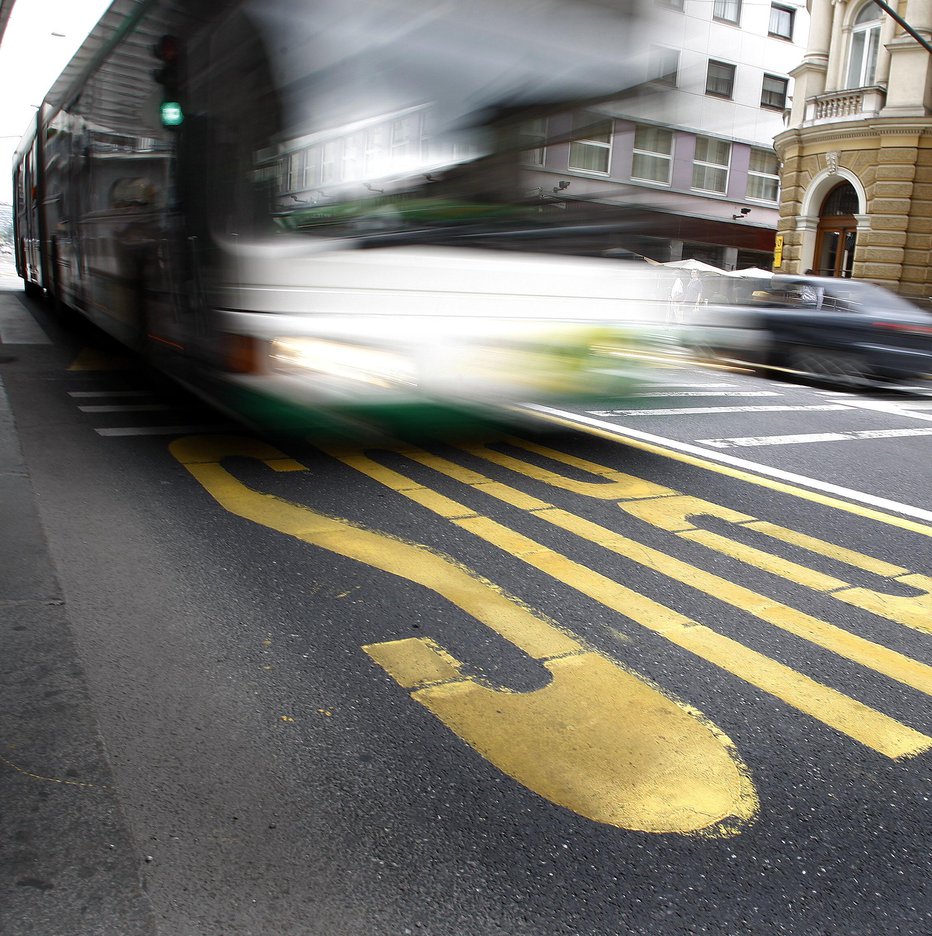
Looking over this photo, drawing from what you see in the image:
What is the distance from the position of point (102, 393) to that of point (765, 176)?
3024cm

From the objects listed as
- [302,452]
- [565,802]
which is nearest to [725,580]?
[565,802]

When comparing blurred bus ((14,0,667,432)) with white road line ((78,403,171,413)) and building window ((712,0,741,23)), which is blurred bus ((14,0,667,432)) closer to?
building window ((712,0,741,23))

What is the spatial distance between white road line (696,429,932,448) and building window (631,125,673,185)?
7.94 ft

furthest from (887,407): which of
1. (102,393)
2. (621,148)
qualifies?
(102,393)

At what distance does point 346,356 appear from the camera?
5270mm

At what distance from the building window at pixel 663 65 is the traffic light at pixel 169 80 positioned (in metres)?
2.80

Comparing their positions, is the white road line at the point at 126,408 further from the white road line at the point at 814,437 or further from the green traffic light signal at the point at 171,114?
the white road line at the point at 814,437

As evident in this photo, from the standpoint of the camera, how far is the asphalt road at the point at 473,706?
2.06m

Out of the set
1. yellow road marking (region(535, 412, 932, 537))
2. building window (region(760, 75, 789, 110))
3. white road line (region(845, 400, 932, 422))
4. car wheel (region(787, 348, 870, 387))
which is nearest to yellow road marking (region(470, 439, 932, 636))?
yellow road marking (region(535, 412, 932, 537))

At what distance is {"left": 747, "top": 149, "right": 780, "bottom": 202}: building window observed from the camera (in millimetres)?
31166

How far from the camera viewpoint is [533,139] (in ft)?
17.0

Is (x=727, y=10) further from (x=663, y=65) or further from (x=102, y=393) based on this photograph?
(x=102, y=393)

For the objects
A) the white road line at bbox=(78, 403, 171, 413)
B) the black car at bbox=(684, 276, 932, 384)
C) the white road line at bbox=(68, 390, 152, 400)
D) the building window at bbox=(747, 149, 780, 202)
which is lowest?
the white road line at bbox=(68, 390, 152, 400)

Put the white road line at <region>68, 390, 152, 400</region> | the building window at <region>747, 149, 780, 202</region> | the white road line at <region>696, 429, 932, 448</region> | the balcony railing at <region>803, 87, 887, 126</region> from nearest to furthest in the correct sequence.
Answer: the white road line at <region>696, 429, 932, 448</region>
the white road line at <region>68, 390, 152, 400</region>
the balcony railing at <region>803, 87, 887, 126</region>
the building window at <region>747, 149, 780, 202</region>
